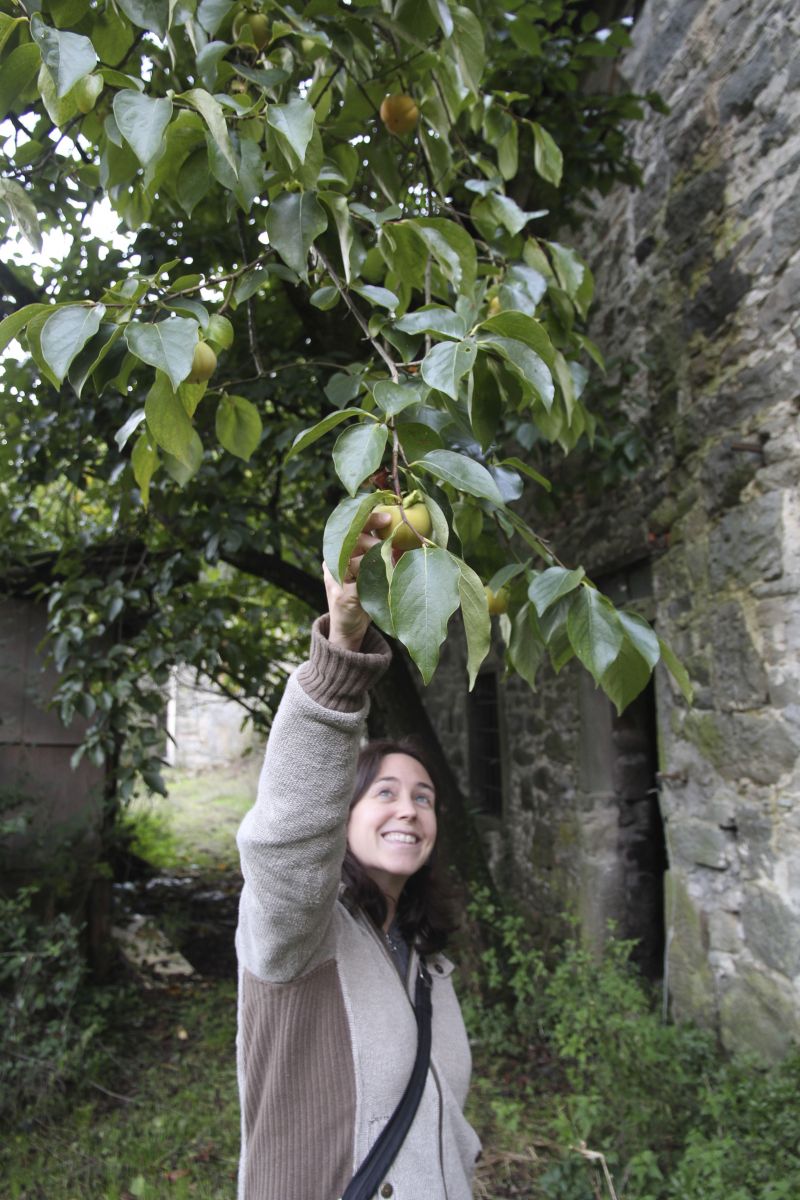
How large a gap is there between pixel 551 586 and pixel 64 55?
2.86ft

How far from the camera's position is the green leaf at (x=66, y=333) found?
3.22ft

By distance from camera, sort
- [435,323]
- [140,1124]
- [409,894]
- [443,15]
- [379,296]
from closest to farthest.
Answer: [435,323] → [379,296] → [443,15] → [409,894] → [140,1124]

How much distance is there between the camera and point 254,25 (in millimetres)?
1470

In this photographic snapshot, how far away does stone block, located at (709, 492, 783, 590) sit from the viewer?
2.78 meters

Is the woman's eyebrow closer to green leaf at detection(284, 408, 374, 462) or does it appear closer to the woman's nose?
the woman's nose

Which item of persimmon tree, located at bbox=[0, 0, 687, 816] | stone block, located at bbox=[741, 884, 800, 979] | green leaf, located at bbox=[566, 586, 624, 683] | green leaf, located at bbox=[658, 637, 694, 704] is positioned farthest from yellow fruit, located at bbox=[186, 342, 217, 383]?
stone block, located at bbox=[741, 884, 800, 979]

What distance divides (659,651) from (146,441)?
0.77 meters

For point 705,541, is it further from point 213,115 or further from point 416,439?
point 213,115

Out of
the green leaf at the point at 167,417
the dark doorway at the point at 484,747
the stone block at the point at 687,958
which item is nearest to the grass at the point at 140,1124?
the stone block at the point at 687,958

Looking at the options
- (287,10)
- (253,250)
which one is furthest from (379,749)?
(253,250)

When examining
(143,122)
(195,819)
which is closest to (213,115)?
(143,122)

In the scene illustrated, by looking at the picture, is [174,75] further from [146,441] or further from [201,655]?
[201,655]

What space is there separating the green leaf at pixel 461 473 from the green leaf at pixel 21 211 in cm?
71

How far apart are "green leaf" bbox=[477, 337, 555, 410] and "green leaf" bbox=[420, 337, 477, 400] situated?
1.4 inches
